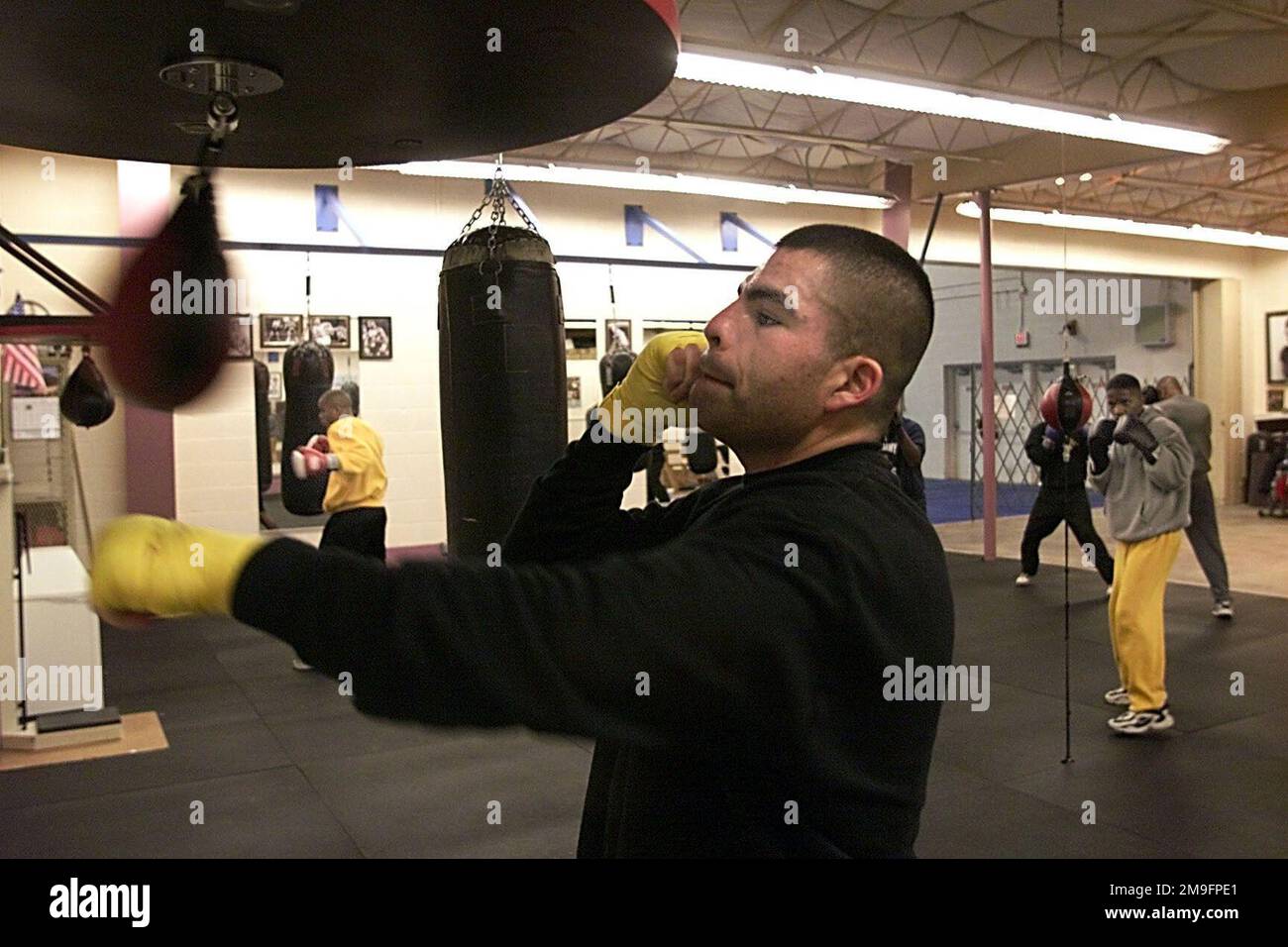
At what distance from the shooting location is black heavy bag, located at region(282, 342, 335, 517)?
444 cm

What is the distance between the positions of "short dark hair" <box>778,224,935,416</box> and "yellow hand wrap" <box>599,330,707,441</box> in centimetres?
30

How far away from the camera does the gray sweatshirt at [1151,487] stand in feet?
15.4

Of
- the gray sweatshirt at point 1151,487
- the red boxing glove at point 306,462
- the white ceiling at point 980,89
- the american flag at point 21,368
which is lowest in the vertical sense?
the gray sweatshirt at point 1151,487

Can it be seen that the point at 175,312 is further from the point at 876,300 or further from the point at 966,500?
the point at 966,500

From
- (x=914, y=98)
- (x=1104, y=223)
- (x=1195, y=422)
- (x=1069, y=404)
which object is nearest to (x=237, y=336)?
(x=1069, y=404)

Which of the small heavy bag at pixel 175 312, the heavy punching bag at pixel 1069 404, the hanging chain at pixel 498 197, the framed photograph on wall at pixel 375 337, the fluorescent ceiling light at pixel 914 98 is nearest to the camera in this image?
the small heavy bag at pixel 175 312

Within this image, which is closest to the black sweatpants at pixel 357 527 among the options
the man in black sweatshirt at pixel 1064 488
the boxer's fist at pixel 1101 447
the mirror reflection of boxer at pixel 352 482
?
the mirror reflection of boxer at pixel 352 482

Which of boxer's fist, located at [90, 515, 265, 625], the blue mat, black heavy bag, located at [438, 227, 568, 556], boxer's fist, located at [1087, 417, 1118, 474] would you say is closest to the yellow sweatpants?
boxer's fist, located at [1087, 417, 1118, 474]

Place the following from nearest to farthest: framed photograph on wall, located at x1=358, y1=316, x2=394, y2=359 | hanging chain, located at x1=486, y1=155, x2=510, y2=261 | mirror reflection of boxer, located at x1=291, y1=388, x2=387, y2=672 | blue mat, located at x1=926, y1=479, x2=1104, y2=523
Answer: hanging chain, located at x1=486, y1=155, x2=510, y2=261
mirror reflection of boxer, located at x1=291, y1=388, x2=387, y2=672
framed photograph on wall, located at x1=358, y1=316, x2=394, y2=359
blue mat, located at x1=926, y1=479, x2=1104, y2=523

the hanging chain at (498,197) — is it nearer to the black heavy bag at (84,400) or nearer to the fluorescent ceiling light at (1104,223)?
the black heavy bag at (84,400)

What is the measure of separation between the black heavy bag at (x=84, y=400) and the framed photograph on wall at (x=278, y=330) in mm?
5693

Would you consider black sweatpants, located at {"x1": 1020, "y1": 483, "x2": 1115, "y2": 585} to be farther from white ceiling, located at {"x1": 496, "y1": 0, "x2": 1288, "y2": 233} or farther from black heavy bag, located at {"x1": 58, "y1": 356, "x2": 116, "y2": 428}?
black heavy bag, located at {"x1": 58, "y1": 356, "x2": 116, "y2": 428}

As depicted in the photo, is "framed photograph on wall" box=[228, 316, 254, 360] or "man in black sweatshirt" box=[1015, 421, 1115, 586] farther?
"man in black sweatshirt" box=[1015, 421, 1115, 586]
